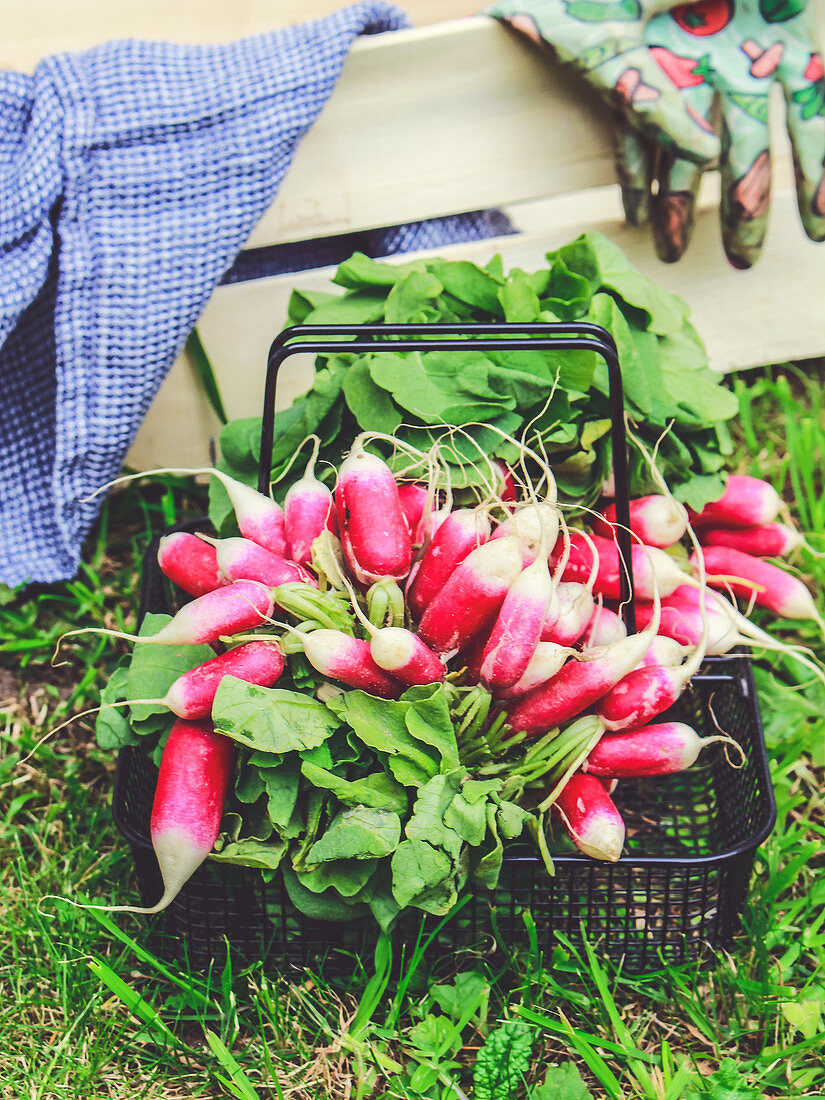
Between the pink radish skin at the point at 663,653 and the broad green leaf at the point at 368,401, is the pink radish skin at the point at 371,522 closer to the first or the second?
the broad green leaf at the point at 368,401

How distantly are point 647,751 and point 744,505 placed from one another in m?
0.51

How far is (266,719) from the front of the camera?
97 cm

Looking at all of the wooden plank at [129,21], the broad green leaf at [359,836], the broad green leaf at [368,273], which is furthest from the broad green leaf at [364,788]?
the wooden plank at [129,21]

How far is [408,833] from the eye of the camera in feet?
3.10

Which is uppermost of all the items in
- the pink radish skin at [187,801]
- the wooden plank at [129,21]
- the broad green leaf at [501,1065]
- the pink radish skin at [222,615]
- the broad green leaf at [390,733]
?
the wooden plank at [129,21]

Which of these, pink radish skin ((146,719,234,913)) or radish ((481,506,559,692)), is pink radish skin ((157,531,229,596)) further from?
radish ((481,506,559,692))

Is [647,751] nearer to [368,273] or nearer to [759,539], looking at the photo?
[759,539]

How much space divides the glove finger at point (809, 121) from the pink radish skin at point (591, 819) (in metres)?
1.16

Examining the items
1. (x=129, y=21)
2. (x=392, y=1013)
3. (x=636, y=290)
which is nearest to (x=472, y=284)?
(x=636, y=290)

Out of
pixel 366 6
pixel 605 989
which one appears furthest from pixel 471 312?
pixel 605 989

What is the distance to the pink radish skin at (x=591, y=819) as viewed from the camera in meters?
→ 1.01

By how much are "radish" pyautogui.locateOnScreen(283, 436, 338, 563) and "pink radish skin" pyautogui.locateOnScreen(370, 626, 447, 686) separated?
0.54ft

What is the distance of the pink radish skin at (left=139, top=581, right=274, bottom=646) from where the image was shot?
3.48ft

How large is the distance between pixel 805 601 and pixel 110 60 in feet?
4.35
